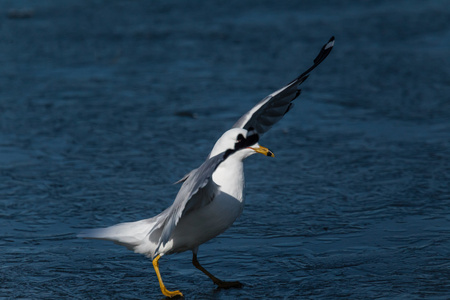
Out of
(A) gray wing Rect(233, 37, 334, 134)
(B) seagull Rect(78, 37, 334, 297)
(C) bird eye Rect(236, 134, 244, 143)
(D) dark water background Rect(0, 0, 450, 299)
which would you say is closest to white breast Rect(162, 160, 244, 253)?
(B) seagull Rect(78, 37, 334, 297)

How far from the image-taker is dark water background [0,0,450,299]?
4.90 metres

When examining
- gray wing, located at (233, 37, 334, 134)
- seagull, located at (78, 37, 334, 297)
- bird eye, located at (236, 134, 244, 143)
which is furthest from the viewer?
gray wing, located at (233, 37, 334, 134)

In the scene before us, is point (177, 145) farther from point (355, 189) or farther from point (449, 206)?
point (449, 206)

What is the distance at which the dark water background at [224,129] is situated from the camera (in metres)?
4.90

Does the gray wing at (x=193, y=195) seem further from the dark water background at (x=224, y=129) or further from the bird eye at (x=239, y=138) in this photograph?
the dark water background at (x=224, y=129)

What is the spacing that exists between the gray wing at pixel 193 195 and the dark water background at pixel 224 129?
485 mm

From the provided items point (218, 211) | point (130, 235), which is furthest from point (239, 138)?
point (130, 235)

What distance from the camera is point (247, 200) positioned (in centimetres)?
625

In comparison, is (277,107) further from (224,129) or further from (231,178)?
(224,129)

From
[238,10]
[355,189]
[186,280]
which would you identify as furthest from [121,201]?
[238,10]

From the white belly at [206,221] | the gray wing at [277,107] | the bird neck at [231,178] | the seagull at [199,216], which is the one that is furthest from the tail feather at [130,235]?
the gray wing at [277,107]

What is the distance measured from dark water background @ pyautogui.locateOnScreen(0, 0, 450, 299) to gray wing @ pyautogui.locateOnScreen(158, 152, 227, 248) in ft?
1.59

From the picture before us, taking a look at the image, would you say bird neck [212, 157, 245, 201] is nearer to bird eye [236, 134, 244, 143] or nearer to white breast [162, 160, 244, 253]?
white breast [162, 160, 244, 253]

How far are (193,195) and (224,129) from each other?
144 inches
